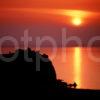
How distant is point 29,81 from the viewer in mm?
33469

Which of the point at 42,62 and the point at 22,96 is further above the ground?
the point at 42,62

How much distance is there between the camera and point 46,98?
31484mm

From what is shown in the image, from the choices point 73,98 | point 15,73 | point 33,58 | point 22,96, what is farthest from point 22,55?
point 73,98

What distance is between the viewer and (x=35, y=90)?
107ft

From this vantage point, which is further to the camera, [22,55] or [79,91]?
[22,55]

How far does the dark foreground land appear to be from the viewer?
1266 inches

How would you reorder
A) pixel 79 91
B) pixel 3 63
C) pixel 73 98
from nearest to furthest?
1. pixel 73 98
2. pixel 79 91
3. pixel 3 63

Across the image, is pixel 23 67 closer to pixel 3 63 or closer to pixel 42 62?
pixel 3 63

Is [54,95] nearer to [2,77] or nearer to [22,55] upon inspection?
[2,77]

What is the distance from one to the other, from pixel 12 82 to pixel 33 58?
6.14m

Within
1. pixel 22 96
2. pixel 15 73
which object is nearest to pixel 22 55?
pixel 15 73

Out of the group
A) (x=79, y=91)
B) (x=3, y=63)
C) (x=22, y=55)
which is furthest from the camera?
(x=22, y=55)

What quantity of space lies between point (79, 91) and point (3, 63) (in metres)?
8.11

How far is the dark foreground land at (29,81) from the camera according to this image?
105ft
